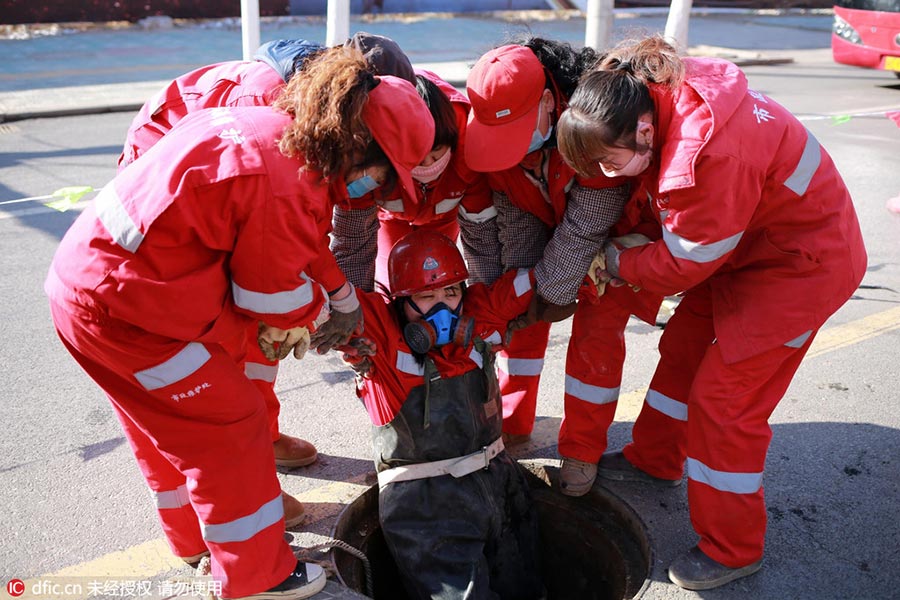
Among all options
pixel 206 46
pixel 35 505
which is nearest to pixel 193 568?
pixel 35 505

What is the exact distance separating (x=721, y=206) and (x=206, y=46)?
42.4ft

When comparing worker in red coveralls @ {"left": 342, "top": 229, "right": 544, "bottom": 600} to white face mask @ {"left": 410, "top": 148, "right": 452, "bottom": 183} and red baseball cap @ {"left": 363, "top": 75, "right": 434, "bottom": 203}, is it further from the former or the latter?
red baseball cap @ {"left": 363, "top": 75, "right": 434, "bottom": 203}

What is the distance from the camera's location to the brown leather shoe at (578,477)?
11.3 ft

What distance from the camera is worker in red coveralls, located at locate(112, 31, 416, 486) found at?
2922 millimetres

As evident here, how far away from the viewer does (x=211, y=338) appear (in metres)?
2.55

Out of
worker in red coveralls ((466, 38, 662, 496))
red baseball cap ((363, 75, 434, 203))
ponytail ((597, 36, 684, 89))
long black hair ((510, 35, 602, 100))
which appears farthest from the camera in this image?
long black hair ((510, 35, 602, 100))

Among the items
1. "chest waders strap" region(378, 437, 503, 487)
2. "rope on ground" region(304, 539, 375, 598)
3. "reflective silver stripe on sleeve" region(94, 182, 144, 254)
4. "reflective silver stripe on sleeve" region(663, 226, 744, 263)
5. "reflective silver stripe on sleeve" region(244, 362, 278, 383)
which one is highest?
"reflective silver stripe on sleeve" region(94, 182, 144, 254)

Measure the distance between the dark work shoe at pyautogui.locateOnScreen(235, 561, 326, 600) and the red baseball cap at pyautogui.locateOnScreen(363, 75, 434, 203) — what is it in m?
1.31

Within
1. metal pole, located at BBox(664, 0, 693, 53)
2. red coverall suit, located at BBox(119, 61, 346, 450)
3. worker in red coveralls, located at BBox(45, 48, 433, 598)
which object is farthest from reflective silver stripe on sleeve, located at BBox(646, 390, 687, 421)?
metal pole, located at BBox(664, 0, 693, 53)

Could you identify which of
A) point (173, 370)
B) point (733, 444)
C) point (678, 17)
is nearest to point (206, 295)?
point (173, 370)

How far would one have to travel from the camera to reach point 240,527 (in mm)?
2674

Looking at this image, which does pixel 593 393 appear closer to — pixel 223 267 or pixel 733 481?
pixel 733 481

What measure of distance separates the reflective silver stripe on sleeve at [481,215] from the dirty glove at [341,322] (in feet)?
2.52

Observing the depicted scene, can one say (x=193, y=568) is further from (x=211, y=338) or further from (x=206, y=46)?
(x=206, y=46)
